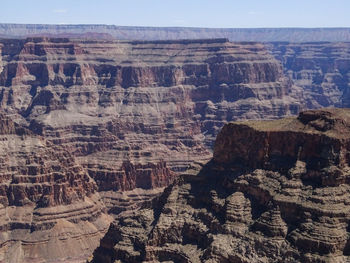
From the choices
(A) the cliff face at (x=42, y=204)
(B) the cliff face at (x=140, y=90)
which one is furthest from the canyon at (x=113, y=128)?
(B) the cliff face at (x=140, y=90)

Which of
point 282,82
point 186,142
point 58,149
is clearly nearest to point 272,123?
point 58,149

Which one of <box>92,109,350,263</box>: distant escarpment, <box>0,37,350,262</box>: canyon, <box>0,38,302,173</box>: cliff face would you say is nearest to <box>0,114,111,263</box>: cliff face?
<box>0,37,350,262</box>: canyon

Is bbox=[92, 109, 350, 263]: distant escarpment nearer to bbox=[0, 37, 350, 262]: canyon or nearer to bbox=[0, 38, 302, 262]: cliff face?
bbox=[0, 37, 350, 262]: canyon

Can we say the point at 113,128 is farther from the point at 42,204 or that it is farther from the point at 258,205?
the point at 258,205

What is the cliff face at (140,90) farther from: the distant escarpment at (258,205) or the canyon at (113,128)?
the distant escarpment at (258,205)

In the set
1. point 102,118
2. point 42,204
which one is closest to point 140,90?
point 102,118

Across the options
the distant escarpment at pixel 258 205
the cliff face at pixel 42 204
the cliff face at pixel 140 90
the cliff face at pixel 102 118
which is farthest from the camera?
the cliff face at pixel 140 90

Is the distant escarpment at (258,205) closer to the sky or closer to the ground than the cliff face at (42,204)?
closer to the sky

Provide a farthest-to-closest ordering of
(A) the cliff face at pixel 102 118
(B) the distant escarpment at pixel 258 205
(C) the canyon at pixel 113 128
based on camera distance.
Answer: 1. (A) the cliff face at pixel 102 118
2. (C) the canyon at pixel 113 128
3. (B) the distant escarpment at pixel 258 205
